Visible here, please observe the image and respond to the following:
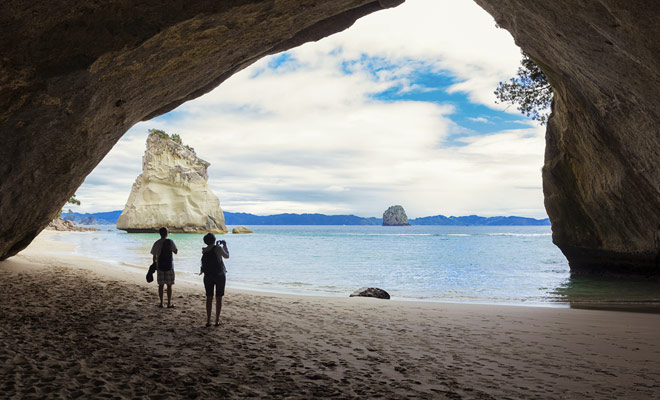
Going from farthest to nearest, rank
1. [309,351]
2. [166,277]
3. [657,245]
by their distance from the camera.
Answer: [657,245] < [166,277] < [309,351]

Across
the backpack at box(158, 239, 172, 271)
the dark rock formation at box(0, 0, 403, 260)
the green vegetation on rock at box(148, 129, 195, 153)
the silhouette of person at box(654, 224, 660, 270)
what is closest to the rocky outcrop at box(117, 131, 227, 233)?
the green vegetation on rock at box(148, 129, 195, 153)

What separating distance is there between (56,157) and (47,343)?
183 inches

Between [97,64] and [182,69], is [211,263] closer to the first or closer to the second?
[97,64]

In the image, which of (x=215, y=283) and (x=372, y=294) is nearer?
(x=215, y=283)

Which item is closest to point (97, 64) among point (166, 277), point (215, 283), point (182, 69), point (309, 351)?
point (182, 69)

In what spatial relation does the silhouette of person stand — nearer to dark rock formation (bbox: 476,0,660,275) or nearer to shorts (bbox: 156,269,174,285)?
dark rock formation (bbox: 476,0,660,275)

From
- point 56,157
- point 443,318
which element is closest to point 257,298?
point 443,318

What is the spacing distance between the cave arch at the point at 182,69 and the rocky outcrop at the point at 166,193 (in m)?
59.3

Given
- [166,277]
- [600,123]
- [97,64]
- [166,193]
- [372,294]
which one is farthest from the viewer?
[166,193]

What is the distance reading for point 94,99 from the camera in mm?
7809

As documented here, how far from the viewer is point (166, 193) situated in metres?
69.4

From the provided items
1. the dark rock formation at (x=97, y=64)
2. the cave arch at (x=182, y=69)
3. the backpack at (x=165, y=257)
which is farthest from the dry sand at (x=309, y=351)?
the cave arch at (x=182, y=69)

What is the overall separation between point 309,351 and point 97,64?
575cm

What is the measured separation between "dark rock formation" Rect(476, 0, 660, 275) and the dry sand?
14.9 feet
